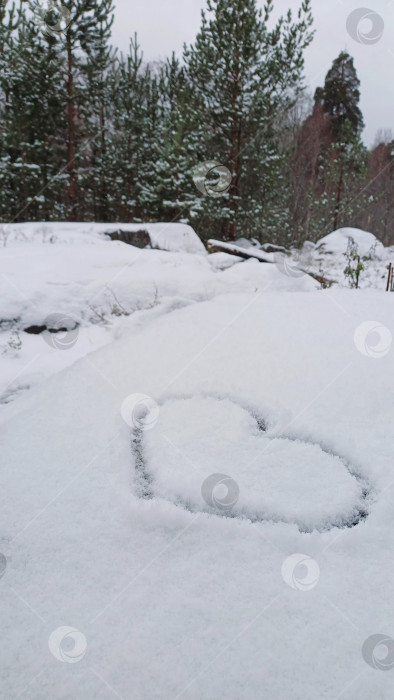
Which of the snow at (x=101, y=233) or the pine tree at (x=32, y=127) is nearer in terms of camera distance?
the snow at (x=101, y=233)

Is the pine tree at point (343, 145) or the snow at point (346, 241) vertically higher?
the pine tree at point (343, 145)

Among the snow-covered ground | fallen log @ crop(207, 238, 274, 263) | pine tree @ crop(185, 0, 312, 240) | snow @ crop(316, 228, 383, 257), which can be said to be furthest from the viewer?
snow @ crop(316, 228, 383, 257)

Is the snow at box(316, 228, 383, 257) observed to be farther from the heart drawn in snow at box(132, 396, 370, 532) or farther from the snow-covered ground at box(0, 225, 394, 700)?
the heart drawn in snow at box(132, 396, 370, 532)

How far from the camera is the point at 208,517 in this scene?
115cm

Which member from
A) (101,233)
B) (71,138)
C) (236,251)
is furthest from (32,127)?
(236,251)

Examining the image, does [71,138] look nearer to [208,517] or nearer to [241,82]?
[241,82]

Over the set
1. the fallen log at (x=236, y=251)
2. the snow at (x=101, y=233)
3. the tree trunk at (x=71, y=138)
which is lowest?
the fallen log at (x=236, y=251)

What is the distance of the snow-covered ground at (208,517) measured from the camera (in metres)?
0.86

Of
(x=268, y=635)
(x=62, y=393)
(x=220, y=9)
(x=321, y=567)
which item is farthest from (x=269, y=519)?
(x=220, y=9)

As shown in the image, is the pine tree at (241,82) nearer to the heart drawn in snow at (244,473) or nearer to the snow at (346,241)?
the snow at (346,241)

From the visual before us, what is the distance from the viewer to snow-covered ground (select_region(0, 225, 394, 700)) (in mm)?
864

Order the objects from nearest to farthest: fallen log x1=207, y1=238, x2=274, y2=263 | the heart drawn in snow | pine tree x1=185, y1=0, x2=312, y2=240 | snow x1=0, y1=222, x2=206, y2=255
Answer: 1. the heart drawn in snow
2. snow x1=0, y1=222, x2=206, y2=255
3. fallen log x1=207, y1=238, x2=274, y2=263
4. pine tree x1=185, y1=0, x2=312, y2=240

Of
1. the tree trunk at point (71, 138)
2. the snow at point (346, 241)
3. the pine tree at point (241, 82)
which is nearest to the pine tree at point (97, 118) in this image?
the tree trunk at point (71, 138)

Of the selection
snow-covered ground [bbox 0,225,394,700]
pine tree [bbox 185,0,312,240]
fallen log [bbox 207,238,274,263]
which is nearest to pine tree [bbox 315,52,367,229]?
pine tree [bbox 185,0,312,240]
